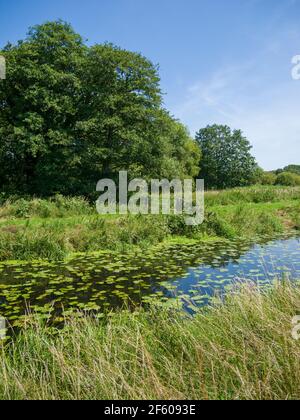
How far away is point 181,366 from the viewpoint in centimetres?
332

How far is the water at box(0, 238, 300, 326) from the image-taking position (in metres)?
6.73

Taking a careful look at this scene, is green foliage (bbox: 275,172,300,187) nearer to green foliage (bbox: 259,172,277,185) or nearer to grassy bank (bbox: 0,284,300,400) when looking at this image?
green foliage (bbox: 259,172,277,185)

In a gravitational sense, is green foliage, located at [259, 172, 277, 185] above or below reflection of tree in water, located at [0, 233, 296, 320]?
above

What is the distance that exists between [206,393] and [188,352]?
2.11ft

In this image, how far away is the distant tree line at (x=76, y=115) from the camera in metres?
23.2

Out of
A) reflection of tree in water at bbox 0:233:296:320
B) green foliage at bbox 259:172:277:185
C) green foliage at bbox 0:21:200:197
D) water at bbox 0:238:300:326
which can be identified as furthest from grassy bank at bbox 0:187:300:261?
green foliage at bbox 259:172:277:185

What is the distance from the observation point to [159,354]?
158 inches

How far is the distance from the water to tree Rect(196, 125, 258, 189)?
4872 cm

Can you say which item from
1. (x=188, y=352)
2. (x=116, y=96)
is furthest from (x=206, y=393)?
(x=116, y=96)

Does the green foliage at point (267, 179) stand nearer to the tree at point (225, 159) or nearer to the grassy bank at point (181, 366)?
the tree at point (225, 159)

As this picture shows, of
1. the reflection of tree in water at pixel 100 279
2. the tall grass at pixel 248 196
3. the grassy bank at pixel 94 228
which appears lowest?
the reflection of tree in water at pixel 100 279

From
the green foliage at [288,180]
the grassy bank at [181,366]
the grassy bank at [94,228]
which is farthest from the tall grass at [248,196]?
the green foliage at [288,180]

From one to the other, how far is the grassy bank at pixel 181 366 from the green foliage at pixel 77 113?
1951 centimetres
